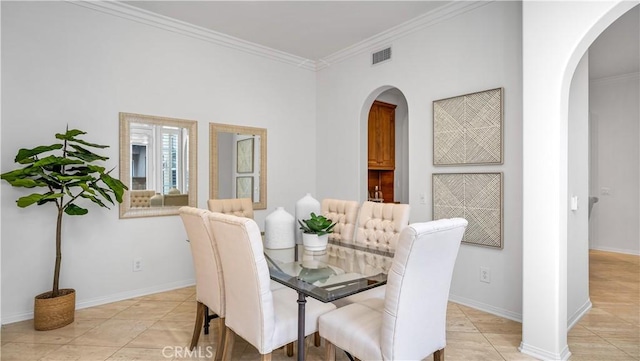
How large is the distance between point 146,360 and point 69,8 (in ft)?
10.2

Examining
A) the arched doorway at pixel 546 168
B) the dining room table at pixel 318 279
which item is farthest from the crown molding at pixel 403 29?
the dining room table at pixel 318 279

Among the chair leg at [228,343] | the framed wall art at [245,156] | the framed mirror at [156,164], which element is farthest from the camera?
the framed wall art at [245,156]

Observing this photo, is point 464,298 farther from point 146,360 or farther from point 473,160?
point 146,360

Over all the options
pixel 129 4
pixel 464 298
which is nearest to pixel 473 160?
pixel 464 298

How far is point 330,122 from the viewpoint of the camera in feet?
15.7

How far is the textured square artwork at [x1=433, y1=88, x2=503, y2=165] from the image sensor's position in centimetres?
298

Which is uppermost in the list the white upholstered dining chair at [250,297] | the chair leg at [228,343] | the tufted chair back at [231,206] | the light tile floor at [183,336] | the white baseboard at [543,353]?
the tufted chair back at [231,206]

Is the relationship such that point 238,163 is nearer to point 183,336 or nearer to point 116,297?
point 116,297

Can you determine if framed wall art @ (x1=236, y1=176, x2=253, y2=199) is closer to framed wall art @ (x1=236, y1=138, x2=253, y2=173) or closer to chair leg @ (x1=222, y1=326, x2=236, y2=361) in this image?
framed wall art @ (x1=236, y1=138, x2=253, y2=173)

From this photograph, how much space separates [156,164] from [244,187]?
43.2 inches

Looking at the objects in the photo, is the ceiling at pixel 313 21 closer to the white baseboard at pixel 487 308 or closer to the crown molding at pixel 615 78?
the crown molding at pixel 615 78

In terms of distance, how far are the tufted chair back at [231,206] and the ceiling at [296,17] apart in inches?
75.4

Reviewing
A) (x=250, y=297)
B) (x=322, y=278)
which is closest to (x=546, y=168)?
(x=322, y=278)

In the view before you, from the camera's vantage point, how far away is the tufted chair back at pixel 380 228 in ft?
8.15
